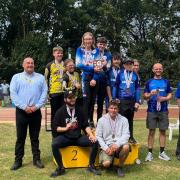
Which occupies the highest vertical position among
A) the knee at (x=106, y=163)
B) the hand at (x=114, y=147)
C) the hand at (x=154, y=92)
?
the hand at (x=154, y=92)

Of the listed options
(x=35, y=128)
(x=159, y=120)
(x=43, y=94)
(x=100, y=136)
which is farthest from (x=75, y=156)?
(x=159, y=120)

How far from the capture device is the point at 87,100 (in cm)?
825

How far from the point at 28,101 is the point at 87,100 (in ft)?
4.13

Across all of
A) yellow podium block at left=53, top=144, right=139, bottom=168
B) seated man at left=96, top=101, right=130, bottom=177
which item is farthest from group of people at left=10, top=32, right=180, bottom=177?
yellow podium block at left=53, top=144, right=139, bottom=168

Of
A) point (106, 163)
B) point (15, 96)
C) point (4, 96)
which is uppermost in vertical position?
point (15, 96)

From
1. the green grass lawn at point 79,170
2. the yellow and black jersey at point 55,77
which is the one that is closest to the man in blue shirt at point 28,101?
the green grass lawn at point 79,170

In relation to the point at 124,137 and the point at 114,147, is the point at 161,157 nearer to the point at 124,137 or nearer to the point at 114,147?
the point at 124,137

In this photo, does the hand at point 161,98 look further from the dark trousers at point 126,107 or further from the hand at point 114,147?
the hand at point 114,147

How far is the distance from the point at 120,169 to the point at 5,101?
19.3 meters

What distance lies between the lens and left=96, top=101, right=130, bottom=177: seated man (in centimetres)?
731

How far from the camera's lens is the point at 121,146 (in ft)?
24.1

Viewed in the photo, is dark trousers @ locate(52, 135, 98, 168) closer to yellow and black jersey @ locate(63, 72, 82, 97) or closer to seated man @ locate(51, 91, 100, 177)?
seated man @ locate(51, 91, 100, 177)

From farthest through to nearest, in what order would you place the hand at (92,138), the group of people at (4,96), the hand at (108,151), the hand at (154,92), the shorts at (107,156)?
the group of people at (4,96) < the hand at (154,92) < the hand at (92,138) < the shorts at (107,156) < the hand at (108,151)

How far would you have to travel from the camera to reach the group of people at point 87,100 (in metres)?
7.48
